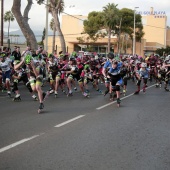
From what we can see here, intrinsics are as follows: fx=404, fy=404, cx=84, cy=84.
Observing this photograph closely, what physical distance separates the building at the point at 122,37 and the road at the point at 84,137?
6673 centimetres

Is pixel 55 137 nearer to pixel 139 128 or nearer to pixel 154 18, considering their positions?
pixel 139 128

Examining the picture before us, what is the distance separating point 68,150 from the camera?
22.8ft

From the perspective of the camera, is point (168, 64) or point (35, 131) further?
point (168, 64)

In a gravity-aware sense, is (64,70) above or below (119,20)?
below

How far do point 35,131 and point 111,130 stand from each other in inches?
65.8

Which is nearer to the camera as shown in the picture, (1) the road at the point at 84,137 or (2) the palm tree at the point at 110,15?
(1) the road at the point at 84,137

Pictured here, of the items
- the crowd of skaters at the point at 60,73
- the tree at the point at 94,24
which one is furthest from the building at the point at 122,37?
the crowd of skaters at the point at 60,73

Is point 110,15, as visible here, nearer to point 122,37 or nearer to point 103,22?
point 103,22

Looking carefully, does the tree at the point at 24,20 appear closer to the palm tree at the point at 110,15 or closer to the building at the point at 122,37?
the palm tree at the point at 110,15

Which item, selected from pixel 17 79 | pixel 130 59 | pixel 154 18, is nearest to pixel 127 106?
pixel 17 79

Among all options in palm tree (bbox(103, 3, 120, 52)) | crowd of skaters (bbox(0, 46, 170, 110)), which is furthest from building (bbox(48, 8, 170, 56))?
crowd of skaters (bbox(0, 46, 170, 110))

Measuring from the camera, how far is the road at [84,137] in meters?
6.19

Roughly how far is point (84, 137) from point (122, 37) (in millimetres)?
77836

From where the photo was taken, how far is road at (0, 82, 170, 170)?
6.19m
